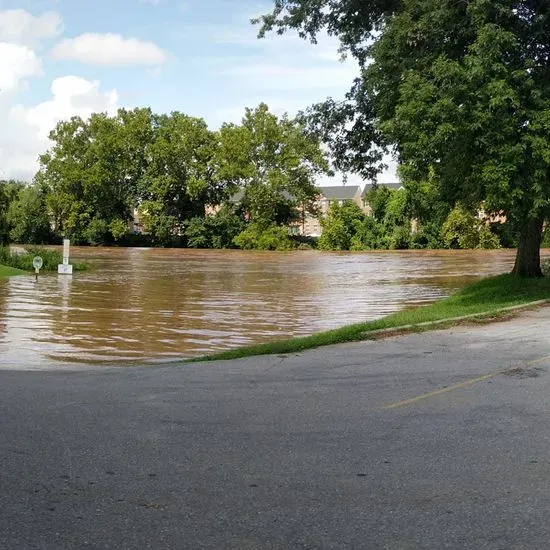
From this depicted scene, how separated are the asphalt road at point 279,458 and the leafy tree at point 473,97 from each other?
617 cm

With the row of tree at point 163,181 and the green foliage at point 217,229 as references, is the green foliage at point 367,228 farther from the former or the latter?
the green foliage at point 217,229

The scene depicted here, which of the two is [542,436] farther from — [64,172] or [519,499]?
[64,172]

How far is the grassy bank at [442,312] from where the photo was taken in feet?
38.9

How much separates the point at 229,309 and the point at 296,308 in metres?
1.88

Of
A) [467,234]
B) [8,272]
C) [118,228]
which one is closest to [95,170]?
[118,228]

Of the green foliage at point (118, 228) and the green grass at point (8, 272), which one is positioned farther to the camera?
the green foliage at point (118, 228)

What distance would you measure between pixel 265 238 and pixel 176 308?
57423 millimetres

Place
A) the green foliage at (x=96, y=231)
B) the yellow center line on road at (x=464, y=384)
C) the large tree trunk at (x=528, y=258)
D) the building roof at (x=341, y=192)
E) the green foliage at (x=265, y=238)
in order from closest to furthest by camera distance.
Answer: the yellow center line on road at (x=464, y=384) → the large tree trunk at (x=528, y=258) → the green foliage at (x=265, y=238) → the green foliage at (x=96, y=231) → the building roof at (x=341, y=192)

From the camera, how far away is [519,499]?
484 cm

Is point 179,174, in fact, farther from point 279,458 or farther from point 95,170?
point 279,458

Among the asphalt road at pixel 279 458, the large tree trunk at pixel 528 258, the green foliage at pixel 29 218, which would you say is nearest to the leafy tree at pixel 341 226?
the green foliage at pixel 29 218

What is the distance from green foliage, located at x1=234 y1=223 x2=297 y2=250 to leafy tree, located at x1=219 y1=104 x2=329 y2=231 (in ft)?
2.72

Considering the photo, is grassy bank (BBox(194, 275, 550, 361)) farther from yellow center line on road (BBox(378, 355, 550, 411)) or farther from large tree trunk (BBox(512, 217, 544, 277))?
yellow center line on road (BBox(378, 355, 550, 411))

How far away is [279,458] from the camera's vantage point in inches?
228
